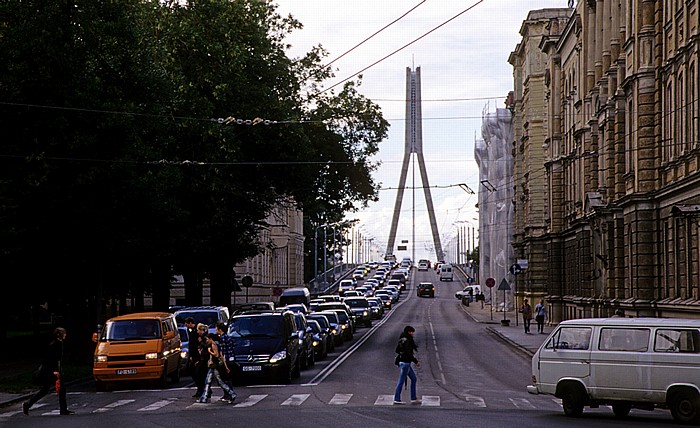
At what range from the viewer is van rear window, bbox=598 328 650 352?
21359 millimetres

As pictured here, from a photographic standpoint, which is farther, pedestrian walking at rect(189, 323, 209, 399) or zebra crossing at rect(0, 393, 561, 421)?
pedestrian walking at rect(189, 323, 209, 399)

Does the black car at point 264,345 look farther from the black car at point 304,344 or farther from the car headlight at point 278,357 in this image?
the black car at point 304,344

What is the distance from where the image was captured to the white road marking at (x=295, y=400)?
24.5 meters

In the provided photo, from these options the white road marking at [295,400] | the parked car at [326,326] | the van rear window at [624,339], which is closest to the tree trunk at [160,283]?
the parked car at [326,326]

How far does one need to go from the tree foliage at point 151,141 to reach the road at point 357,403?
6.51 meters

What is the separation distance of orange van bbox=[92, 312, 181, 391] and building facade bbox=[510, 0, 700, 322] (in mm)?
15243

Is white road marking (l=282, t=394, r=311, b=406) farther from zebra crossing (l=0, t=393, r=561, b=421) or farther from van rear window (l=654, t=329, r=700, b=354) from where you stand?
van rear window (l=654, t=329, r=700, b=354)

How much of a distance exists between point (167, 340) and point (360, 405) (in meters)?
9.28

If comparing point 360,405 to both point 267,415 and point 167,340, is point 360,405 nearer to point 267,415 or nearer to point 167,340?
point 267,415

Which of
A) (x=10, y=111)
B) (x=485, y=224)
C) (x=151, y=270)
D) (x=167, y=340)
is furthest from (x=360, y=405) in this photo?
(x=485, y=224)

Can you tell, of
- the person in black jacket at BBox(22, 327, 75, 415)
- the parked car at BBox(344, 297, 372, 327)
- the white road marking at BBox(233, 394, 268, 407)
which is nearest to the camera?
the person in black jacket at BBox(22, 327, 75, 415)

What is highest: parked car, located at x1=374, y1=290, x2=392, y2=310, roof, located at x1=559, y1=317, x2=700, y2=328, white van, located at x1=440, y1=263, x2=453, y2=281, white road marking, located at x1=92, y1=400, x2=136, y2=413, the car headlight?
white van, located at x1=440, y1=263, x2=453, y2=281

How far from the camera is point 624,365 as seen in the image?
21391 mm

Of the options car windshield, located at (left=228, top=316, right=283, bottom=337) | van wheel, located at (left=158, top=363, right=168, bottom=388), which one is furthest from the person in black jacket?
car windshield, located at (left=228, top=316, right=283, bottom=337)
